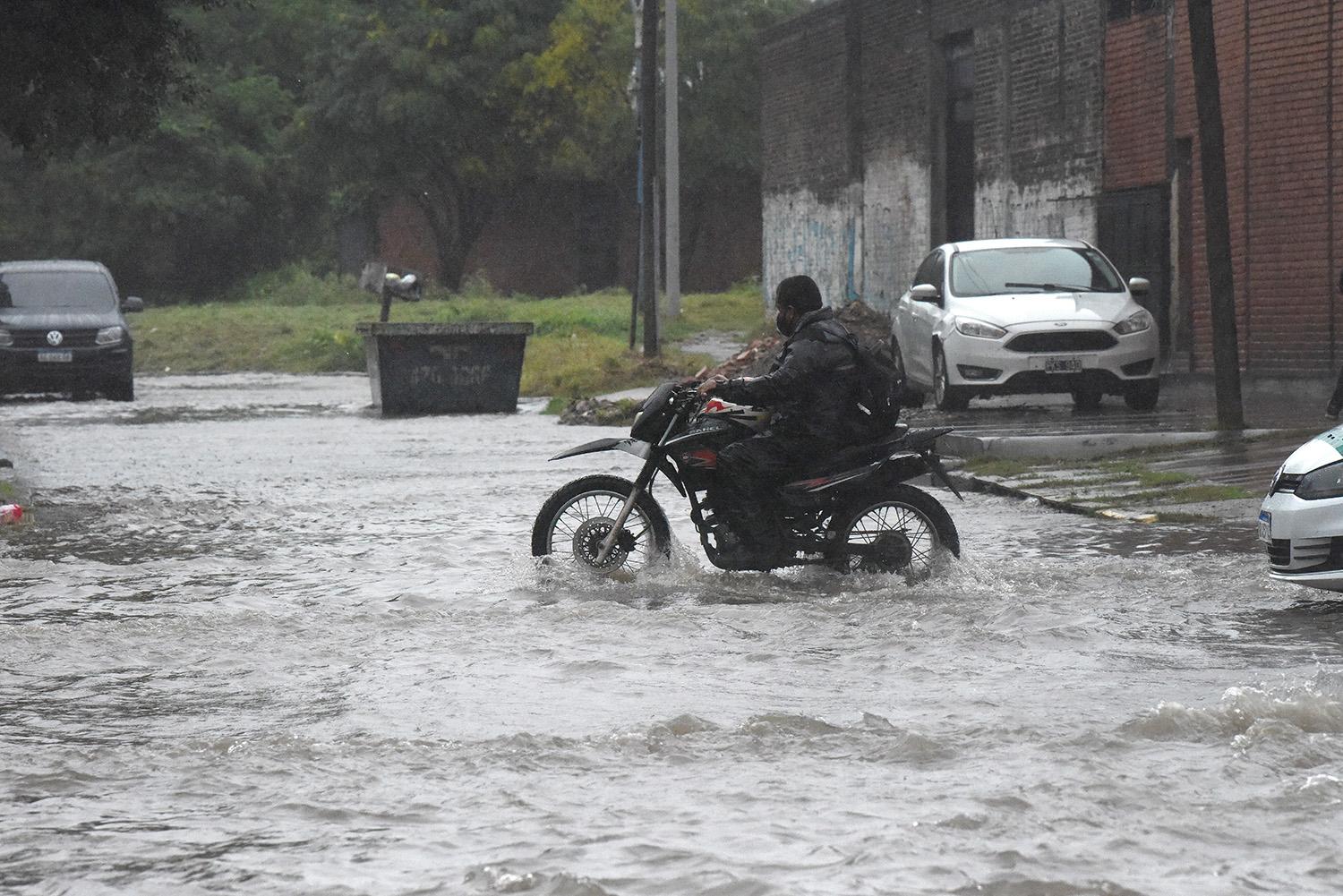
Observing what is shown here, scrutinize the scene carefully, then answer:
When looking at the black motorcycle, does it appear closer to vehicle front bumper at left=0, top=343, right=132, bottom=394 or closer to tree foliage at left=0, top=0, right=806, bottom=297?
vehicle front bumper at left=0, top=343, right=132, bottom=394

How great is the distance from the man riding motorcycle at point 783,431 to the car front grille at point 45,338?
20320 millimetres

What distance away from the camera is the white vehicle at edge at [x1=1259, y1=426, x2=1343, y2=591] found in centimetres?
848

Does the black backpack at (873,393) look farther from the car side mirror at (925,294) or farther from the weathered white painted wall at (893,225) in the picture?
the weathered white painted wall at (893,225)

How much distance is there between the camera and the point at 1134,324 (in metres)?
19.6

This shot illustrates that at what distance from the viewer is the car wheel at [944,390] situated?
19.8 meters

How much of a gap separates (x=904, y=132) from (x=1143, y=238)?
28.1ft

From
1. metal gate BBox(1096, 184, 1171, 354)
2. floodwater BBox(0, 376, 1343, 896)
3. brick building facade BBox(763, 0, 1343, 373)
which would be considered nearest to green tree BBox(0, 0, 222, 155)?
floodwater BBox(0, 376, 1343, 896)

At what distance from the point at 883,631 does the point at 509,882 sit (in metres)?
3.94

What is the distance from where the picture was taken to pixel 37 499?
14859mm

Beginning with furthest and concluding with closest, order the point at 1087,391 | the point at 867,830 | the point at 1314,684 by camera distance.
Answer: the point at 1087,391 < the point at 1314,684 < the point at 867,830

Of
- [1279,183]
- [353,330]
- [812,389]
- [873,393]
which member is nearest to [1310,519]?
[873,393]

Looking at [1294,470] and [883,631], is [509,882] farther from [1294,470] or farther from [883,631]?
[1294,470]

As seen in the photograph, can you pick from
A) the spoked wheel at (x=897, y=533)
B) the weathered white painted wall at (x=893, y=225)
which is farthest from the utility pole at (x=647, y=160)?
the spoked wheel at (x=897, y=533)

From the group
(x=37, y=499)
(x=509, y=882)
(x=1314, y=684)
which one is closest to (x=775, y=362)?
(x=1314, y=684)
